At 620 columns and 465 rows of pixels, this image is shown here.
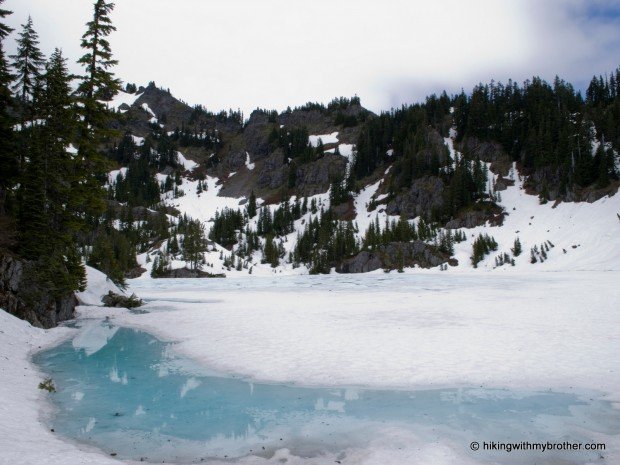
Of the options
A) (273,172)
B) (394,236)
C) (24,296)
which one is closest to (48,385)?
(24,296)

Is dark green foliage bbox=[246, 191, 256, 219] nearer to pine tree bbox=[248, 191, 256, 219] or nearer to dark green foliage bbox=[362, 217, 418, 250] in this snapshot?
pine tree bbox=[248, 191, 256, 219]

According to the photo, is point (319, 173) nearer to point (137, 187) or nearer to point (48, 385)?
point (137, 187)

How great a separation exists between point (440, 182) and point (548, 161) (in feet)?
98.4

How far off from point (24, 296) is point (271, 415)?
16.6m

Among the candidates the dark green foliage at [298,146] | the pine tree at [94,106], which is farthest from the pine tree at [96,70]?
the dark green foliage at [298,146]

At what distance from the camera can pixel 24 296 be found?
18594 mm

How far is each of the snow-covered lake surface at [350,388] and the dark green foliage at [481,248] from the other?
60.9 meters

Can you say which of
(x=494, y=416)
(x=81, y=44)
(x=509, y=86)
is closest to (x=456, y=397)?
(x=494, y=416)

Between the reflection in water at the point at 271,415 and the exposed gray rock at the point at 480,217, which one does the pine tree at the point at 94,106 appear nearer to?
the reflection in water at the point at 271,415

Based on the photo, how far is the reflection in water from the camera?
24.8ft

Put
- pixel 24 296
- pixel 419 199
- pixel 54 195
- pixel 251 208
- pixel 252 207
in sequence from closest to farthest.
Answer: pixel 24 296 < pixel 54 195 < pixel 419 199 < pixel 251 208 < pixel 252 207

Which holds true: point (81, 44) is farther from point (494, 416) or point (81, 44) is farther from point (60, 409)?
point (494, 416)

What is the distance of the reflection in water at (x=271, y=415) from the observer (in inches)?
297

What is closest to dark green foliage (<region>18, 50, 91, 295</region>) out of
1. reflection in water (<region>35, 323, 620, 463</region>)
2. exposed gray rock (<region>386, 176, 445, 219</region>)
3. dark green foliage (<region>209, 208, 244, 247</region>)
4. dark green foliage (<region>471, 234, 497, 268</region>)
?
reflection in water (<region>35, 323, 620, 463</region>)
